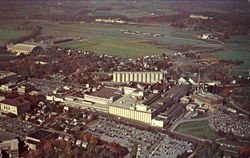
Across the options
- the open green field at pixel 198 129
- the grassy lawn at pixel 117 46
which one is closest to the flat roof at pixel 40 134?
the open green field at pixel 198 129

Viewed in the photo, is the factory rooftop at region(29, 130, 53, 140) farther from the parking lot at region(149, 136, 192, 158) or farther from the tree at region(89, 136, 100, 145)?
the parking lot at region(149, 136, 192, 158)

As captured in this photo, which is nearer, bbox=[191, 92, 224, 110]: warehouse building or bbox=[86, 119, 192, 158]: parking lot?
bbox=[86, 119, 192, 158]: parking lot

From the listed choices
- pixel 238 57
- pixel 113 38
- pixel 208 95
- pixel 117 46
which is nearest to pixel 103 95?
pixel 208 95

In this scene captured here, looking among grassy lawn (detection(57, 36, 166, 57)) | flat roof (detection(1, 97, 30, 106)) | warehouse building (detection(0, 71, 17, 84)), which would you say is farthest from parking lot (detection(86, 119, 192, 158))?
grassy lawn (detection(57, 36, 166, 57))

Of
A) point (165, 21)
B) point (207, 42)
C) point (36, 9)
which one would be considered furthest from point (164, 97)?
point (165, 21)

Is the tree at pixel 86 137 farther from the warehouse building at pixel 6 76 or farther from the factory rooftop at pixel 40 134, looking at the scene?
the warehouse building at pixel 6 76

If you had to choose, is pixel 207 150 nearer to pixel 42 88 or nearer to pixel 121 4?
pixel 42 88
